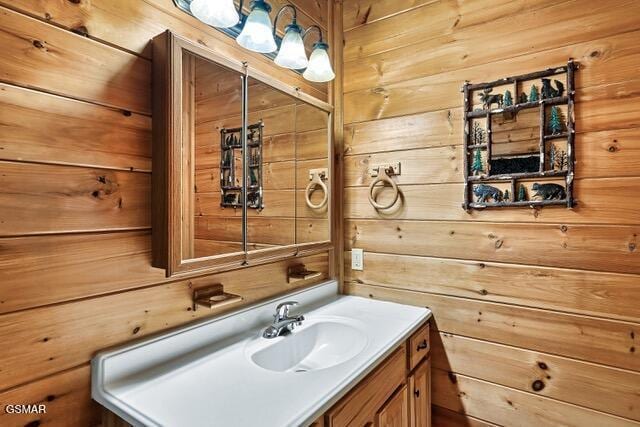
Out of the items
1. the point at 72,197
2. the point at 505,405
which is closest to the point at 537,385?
the point at 505,405

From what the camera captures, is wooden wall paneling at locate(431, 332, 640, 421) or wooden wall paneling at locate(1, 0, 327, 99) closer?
wooden wall paneling at locate(1, 0, 327, 99)

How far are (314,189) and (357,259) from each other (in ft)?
1.49

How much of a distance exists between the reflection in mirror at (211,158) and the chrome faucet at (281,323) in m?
0.31

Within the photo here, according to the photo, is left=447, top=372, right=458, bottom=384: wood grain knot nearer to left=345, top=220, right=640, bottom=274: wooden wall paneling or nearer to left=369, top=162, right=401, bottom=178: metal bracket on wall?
left=345, top=220, right=640, bottom=274: wooden wall paneling

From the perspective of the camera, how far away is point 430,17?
5.25ft

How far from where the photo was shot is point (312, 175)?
1.68 meters

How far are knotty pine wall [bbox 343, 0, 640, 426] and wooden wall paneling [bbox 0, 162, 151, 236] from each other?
3.68 ft

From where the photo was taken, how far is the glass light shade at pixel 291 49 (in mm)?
1425

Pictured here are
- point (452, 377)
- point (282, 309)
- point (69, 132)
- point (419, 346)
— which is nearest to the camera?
→ point (69, 132)

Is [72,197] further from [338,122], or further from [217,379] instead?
[338,122]

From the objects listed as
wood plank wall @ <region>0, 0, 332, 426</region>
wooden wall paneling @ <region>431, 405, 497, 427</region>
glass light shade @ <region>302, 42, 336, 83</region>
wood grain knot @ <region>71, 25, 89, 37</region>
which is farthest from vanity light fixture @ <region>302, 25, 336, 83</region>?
wooden wall paneling @ <region>431, 405, 497, 427</region>

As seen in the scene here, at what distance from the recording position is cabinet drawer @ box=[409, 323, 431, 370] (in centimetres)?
138

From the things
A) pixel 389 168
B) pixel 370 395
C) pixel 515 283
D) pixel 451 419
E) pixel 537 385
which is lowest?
pixel 451 419

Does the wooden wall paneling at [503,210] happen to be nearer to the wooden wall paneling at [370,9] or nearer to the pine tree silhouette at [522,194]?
the pine tree silhouette at [522,194]
